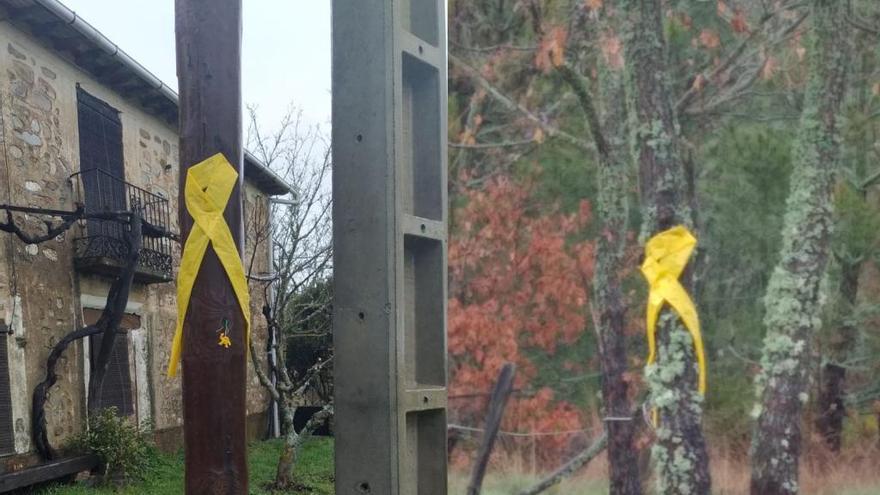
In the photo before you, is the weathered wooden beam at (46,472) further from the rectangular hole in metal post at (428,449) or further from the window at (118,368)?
the rectangular hole in metal post at (428,449)

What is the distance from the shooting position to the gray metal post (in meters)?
2.29

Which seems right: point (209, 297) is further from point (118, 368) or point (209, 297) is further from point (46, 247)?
point (118, 368)

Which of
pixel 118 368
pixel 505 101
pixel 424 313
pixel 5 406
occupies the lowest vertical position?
pixel 5 406

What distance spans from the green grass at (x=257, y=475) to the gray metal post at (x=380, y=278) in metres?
6.76

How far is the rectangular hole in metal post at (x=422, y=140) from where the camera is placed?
2494 mm

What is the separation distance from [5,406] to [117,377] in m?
2.28

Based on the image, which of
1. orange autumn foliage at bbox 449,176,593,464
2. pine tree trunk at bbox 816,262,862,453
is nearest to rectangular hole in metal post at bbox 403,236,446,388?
orange autumn foliage at bbox 449,176,593,464

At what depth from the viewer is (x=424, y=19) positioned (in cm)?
255

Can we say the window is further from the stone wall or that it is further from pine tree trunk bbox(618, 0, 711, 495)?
pine tree trunk bbox(618, 0, 711, 495)

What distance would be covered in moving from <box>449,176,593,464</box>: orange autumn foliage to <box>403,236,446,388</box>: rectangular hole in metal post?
0.60ft

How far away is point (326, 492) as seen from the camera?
9.51m

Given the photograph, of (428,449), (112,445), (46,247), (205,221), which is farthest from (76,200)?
(428,449)

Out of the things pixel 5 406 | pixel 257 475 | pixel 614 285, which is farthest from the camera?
pixel 257 475

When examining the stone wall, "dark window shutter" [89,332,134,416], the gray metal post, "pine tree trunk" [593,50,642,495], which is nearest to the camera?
the gray metal post
